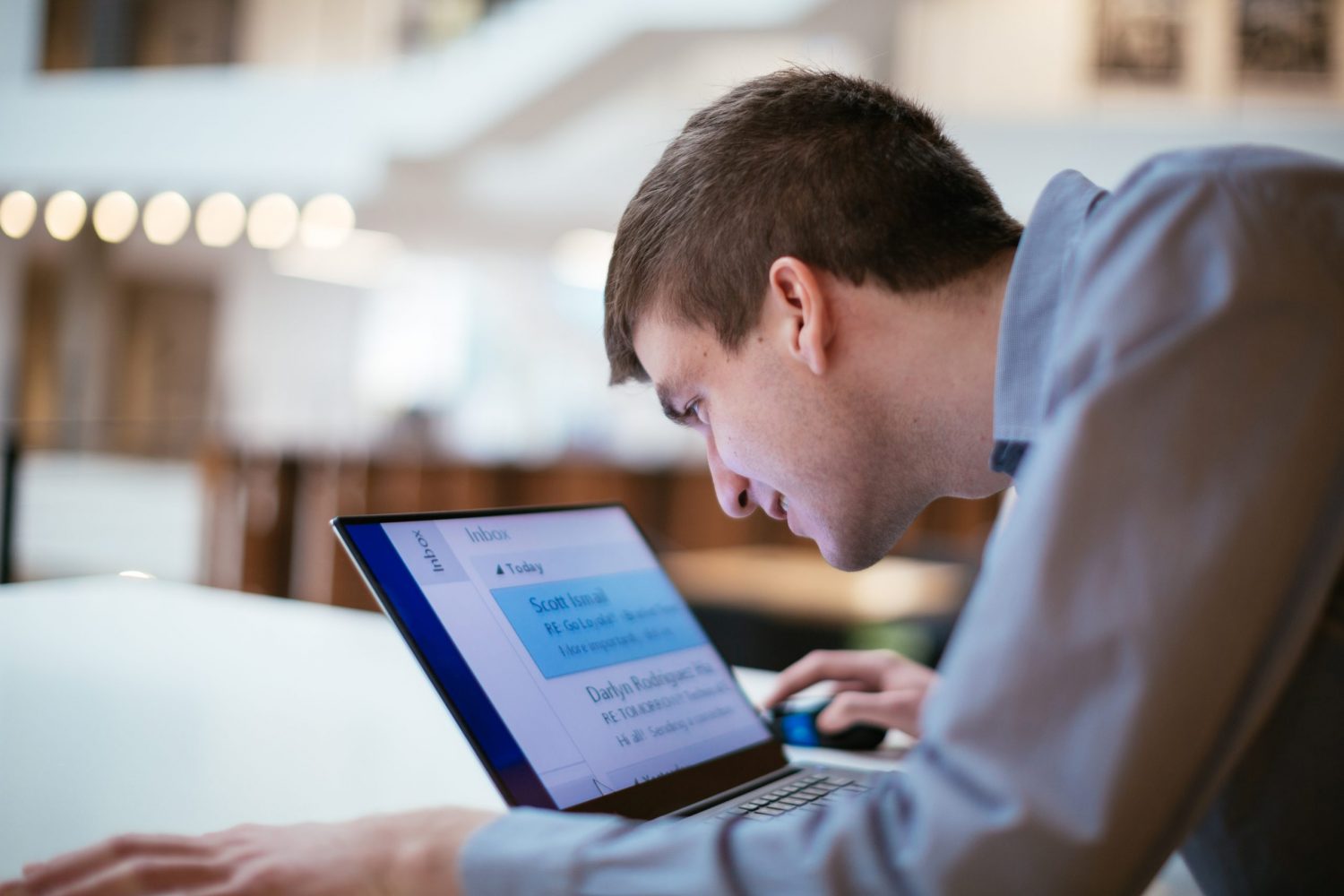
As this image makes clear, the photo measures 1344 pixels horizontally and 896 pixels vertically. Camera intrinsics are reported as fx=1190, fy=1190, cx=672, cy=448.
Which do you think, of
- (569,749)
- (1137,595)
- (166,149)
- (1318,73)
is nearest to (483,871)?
(569,749)

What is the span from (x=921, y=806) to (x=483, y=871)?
8.2 inches

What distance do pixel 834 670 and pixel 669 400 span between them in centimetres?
37

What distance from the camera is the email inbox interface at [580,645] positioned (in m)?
0.74

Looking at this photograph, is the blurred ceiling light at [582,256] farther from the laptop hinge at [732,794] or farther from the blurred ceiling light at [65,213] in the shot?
the laptop hinge at [732,794]

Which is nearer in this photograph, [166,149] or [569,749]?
[569,749]

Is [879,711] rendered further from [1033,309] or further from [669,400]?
[1033,309]

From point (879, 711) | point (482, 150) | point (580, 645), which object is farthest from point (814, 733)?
point (482, 150)

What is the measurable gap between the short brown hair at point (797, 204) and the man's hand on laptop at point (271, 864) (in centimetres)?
39

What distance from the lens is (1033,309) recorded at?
27.2 inches

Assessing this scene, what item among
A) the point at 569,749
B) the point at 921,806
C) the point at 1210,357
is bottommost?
the point at 569,749

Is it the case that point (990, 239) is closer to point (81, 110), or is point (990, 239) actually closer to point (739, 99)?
point (739, 99)

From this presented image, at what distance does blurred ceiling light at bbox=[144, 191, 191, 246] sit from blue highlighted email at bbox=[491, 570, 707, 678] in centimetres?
707

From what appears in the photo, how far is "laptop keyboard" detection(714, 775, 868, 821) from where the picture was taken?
2.62 ft

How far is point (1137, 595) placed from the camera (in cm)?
49
